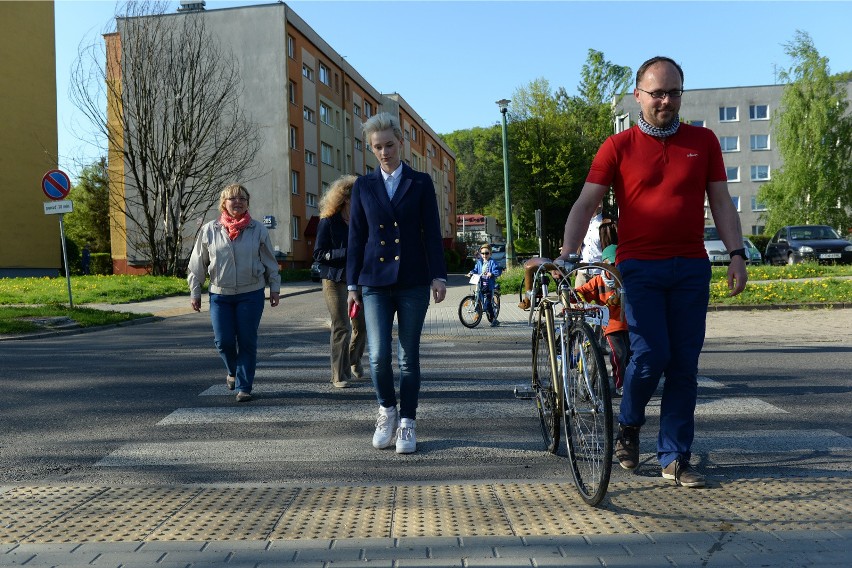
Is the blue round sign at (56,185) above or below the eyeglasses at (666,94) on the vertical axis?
above

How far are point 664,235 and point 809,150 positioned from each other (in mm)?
49660

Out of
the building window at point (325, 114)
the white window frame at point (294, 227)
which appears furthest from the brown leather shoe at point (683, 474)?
the building window at point (325, 114)

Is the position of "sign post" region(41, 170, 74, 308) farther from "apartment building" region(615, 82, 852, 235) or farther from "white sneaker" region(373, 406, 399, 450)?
"apartment building" region(615, 82, 852, 235)

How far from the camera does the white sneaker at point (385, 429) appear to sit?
534cm

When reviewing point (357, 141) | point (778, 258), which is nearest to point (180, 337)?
point (778, 258)

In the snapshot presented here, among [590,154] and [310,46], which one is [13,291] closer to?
[310,46]

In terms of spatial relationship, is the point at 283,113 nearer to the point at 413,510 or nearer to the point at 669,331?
the point at 669,331

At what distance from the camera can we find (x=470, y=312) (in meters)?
15.3

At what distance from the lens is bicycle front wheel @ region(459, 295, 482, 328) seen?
15.2m

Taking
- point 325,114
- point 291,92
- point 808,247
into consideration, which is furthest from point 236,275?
point 325,114

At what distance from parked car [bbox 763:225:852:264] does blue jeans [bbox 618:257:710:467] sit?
90.3 feet

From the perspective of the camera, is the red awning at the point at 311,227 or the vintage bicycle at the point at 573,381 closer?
the vintage bicycle at the point at 573,381

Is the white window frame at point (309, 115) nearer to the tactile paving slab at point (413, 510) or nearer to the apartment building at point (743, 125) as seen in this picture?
the apartment building at point (743, 125)

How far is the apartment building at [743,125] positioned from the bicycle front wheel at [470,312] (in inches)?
2347
